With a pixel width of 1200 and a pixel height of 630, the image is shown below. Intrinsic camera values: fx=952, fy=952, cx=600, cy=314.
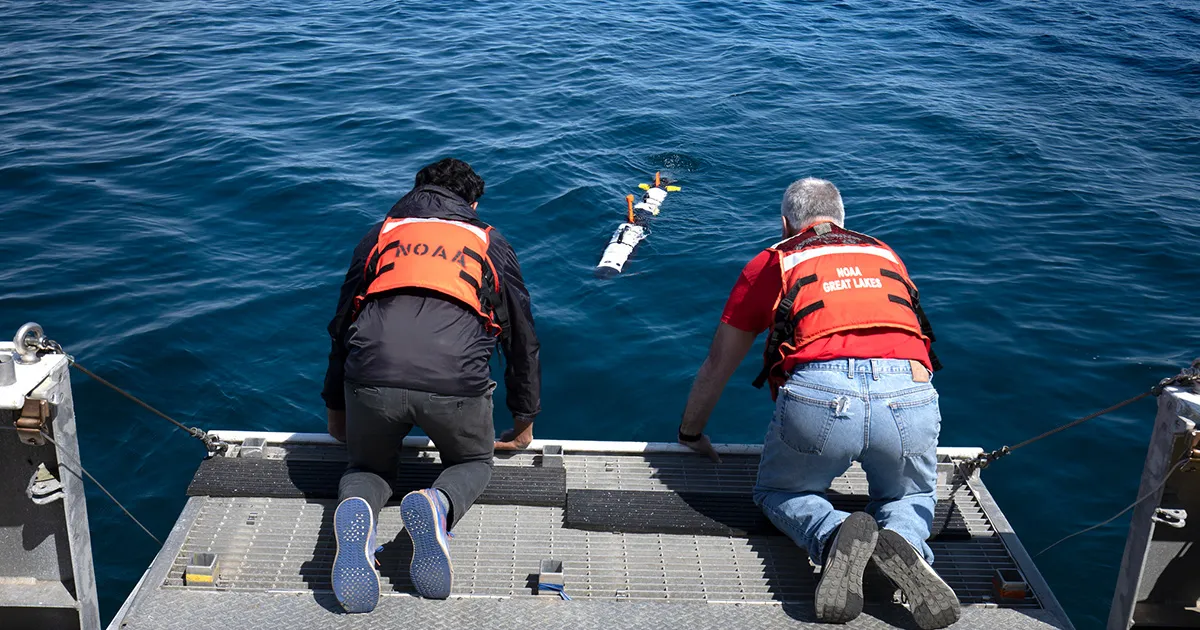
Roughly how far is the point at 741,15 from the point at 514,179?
1026 cm

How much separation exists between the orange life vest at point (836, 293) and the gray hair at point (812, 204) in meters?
0.17

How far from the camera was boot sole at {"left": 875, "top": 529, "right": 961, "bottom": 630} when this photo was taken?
3.97 m

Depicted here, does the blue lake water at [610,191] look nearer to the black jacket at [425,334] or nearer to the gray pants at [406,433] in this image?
the gray pants at [406,433]

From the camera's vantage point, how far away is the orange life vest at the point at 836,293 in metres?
4.37

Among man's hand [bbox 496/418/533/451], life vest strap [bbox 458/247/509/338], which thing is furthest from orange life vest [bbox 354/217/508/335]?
man's hand [bbox 496/418/533/451]

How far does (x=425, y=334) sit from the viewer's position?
4375 millimetres

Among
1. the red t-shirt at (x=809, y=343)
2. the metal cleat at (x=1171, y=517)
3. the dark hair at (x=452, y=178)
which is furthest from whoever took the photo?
the dark hair at (x=452, y=178)

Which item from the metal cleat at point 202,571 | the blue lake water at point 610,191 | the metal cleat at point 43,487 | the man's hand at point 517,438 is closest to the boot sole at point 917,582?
the man's hand at point 517,438

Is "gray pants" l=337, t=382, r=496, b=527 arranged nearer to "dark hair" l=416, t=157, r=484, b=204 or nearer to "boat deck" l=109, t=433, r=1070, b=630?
"boat deck" l=109, t=433, r=1070, b=630

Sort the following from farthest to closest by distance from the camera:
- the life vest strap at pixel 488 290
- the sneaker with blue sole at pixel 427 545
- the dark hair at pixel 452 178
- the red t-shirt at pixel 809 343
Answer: the dark hair at pixel 452 178 → the life vest strap at pixel 488 290 → the red t-shirt at pixel 809 343 → the sneaker with blue sole at pixel 427 545

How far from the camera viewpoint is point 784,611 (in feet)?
14.0

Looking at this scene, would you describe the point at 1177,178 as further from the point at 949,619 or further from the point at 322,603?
the point at 322,603

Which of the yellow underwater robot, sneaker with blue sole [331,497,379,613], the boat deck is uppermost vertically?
sneaker with blue sole [331,497,379,613]

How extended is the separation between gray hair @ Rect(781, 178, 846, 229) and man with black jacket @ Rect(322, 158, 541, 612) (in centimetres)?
145
